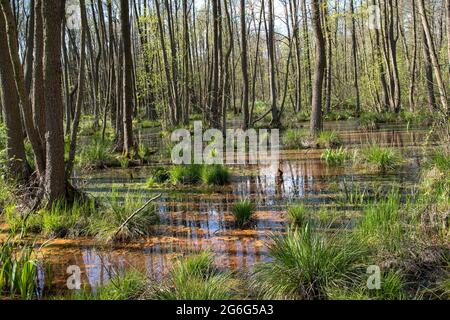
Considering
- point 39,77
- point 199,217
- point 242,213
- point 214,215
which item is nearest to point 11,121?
point 39,77

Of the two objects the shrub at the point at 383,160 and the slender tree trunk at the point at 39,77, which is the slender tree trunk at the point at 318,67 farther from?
the slender tree trunk at the point at 39,77

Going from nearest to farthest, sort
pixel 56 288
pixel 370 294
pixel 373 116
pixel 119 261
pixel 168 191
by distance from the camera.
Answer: pixel 370 294, pixel 56 288, pixel 119 261, pixel 168 191, pixel 373 116

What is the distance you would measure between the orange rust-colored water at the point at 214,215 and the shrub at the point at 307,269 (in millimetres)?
677

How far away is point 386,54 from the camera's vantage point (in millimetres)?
21922

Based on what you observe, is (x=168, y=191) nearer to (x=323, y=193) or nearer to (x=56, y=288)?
(x=323, y=193)

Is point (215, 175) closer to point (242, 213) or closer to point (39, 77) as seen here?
point (242, 213)

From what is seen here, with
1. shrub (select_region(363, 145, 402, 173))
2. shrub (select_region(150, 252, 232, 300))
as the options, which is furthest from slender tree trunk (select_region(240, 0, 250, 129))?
shrub (select_region(150, 252, 232, 300))

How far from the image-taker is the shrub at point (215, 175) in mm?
9219

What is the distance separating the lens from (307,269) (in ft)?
12.6

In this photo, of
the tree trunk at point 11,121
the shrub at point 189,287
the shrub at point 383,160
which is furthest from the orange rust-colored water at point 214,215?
the tree trunk at point 11,121

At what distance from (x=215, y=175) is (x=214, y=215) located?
2.34 metres

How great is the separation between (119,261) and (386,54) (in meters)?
20.6

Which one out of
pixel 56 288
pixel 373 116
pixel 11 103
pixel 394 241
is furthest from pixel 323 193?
pixel 373 116

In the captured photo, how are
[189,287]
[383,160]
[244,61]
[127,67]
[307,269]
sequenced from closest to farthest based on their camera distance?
1. [189,287]
2. [307,269]
3. [383,160]
4. [127,67]
5. [244,61]
